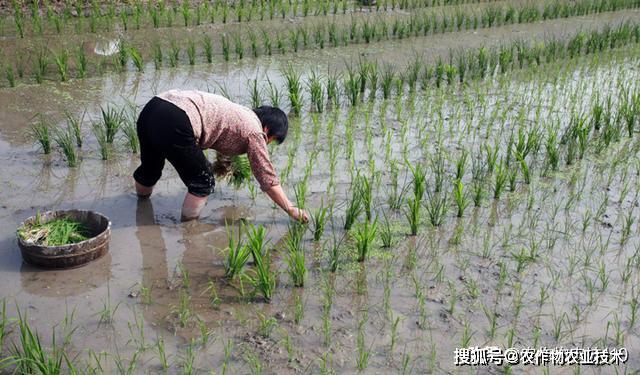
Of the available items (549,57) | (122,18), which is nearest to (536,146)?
(549,57)

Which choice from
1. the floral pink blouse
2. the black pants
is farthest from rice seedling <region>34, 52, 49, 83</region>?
the floral pink blouse

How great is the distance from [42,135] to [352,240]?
2459mm

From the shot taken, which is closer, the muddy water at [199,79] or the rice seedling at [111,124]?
the rice seedling at [111,124]

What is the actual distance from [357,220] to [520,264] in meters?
1.00

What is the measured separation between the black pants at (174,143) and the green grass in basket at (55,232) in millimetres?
588

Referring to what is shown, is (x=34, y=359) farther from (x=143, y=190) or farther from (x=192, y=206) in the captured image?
(x=143, y=190)

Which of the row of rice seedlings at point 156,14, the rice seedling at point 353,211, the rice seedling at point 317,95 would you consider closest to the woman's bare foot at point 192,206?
the rice seedling at point 353,211

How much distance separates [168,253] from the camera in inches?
142

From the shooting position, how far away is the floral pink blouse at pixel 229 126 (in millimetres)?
3611

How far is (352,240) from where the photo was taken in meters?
3.77

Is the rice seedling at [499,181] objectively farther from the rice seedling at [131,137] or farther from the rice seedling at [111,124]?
the rice seedling at [111,124]

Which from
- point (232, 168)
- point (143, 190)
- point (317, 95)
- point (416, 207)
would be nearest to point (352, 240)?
point (416, 207)

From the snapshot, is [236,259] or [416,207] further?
[416,207]

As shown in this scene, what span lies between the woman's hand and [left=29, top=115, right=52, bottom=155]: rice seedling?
205 centimetres
